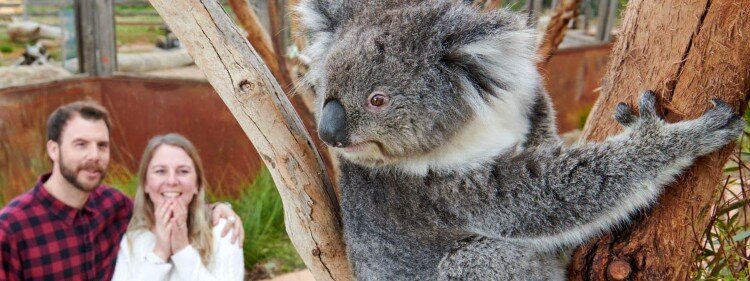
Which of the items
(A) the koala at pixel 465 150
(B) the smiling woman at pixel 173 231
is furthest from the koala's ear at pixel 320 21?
(B) the smiling woman at pixel 173 231

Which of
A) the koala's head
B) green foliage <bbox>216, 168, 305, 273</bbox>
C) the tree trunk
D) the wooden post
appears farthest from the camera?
the wooden post

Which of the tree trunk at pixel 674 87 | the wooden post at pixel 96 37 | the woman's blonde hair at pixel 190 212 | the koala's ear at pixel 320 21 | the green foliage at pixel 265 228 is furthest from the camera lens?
the wooden post at pixel 96 37

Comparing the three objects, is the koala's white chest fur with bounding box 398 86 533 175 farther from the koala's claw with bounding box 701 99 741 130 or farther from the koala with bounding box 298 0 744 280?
the koala's claw with bounding box 701 99 741 130

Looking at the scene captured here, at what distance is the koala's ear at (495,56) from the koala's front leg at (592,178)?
220 millimetres

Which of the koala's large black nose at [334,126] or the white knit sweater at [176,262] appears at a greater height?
the koala's large black nose at [334,126]

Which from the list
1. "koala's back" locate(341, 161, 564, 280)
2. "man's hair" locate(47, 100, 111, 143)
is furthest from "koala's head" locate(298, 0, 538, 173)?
"man's hair" locate(47, 100, 111, 143)

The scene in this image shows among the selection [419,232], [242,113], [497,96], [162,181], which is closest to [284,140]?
[242,113]

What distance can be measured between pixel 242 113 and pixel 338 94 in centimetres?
32

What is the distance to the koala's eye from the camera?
6.28 feet

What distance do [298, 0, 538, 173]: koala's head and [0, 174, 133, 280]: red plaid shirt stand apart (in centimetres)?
223

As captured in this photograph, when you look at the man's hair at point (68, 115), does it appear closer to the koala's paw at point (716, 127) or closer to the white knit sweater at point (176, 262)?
the white knit sweater at point (176, 262)

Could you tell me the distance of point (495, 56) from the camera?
6.16 ft

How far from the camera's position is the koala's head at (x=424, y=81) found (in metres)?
1.89

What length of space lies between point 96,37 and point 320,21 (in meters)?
4.48
